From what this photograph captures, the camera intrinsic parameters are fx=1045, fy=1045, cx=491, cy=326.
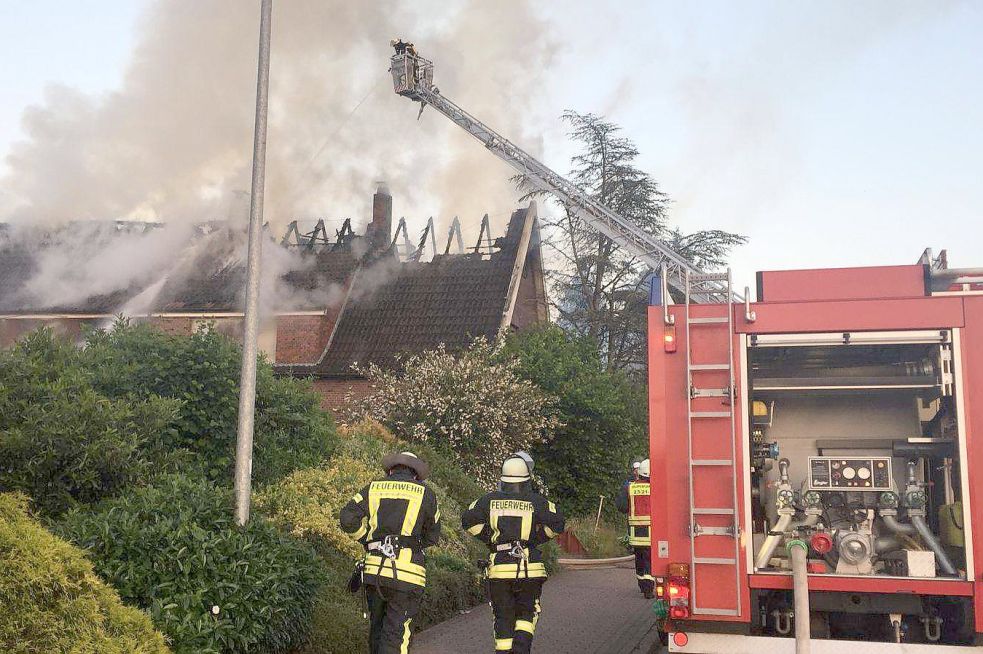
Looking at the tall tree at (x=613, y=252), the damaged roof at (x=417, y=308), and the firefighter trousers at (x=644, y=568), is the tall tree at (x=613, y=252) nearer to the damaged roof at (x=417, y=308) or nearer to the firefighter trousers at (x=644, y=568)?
the damaged roof at (x=417, y=308)

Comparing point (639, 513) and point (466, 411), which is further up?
point (466, 411)

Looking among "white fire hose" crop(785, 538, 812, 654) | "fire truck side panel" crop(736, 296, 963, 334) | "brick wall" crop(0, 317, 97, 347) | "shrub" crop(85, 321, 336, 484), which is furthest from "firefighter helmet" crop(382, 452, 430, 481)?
"brick wall" crop(0, 317, 97, 347)

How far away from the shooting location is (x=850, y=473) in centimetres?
699

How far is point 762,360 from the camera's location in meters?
7.18

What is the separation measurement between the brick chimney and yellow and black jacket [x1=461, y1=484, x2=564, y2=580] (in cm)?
2414

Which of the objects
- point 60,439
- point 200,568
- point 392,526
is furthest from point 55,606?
point 60,439

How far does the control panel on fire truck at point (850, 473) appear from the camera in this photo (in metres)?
6.93

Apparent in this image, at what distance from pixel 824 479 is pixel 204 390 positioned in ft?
20.2

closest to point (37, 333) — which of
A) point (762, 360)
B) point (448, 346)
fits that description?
point (762, 360)

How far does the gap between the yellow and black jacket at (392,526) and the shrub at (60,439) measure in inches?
98.9

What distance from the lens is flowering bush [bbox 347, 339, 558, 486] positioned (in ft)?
58.2

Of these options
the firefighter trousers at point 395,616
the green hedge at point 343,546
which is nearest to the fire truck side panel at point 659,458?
the firefighter trousers at point 395,616

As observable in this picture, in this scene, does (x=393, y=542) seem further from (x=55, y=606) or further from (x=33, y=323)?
(x=33, y=323)

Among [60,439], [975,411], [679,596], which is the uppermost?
[975,411]
